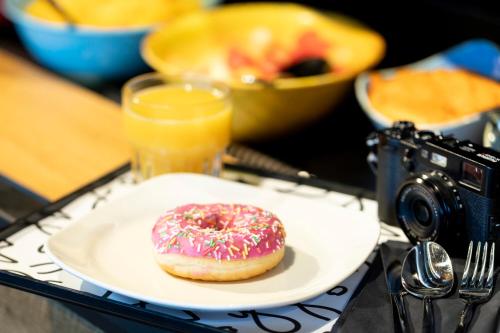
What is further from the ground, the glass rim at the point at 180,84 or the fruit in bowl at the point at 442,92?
the glass rim at the point at 180,84

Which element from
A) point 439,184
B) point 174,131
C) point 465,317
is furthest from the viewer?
point 174,131

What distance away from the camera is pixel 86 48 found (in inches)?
61.3

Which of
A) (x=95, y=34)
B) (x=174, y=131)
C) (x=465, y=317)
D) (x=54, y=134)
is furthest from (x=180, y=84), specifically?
(x=465, y=317)

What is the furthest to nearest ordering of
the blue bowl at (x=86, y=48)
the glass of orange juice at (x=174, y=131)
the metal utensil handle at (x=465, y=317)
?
the blue bowl at (x=86, y=48)
the glass of orange juice at (x=174, y=131)
the metal utensil handle at (x=465, y=317)

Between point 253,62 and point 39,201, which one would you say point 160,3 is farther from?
point 39,201

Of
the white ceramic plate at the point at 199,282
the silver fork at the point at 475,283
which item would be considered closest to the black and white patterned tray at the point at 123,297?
the white ceramic plate at the point at 199,282

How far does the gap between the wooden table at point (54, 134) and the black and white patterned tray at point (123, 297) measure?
0.17 m

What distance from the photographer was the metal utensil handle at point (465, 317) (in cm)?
77

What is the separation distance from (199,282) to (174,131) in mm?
315

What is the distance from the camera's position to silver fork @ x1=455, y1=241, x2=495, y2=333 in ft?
2.61

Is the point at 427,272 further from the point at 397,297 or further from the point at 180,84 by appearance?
the point at 180,84

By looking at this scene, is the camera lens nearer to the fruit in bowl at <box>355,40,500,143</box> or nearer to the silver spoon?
the silver spoon

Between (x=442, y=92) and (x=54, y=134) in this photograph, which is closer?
(x=442, y=92)

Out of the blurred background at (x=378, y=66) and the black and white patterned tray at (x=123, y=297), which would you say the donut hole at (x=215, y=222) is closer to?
the black and white patterned tray at (x=123, y=297)
